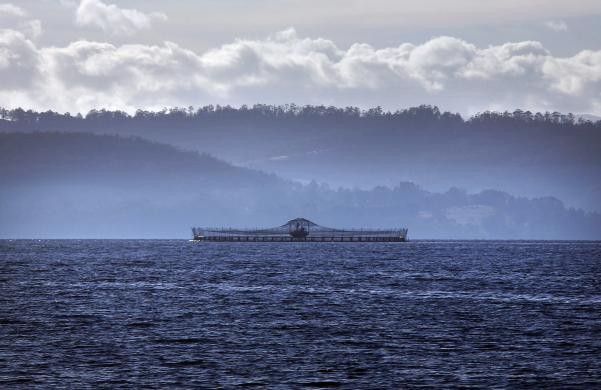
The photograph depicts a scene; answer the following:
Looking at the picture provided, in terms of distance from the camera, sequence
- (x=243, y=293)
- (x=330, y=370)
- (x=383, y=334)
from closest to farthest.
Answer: (x=330, y=370) → (x=383, y=334) → (x=243, y=293)

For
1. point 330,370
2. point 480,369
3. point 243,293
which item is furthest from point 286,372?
point 243,293

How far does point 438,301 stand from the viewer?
12650cm

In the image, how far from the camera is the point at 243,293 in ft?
452

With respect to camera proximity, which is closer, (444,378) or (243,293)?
(444,378)

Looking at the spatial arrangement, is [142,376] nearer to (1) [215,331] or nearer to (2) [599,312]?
(1) [215,331]

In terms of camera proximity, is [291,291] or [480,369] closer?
[480,369]

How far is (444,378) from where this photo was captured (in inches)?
2729

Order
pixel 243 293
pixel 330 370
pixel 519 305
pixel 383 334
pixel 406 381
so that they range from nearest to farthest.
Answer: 1. pixel 406 381
2. pixel 330 370
3. pixel 383 334
4. pixel 519 305
5. pixel 243 293

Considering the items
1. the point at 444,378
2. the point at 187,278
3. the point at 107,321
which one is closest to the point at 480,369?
the point at 444,378

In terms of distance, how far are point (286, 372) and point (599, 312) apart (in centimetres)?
5036

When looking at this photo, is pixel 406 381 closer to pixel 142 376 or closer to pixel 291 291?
pixel 142 376

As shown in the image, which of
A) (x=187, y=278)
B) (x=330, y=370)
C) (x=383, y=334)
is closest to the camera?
(x=330, y=370)

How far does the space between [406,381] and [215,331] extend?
28.3 metres

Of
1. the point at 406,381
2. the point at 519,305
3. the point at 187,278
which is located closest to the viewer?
the point at 406,381
